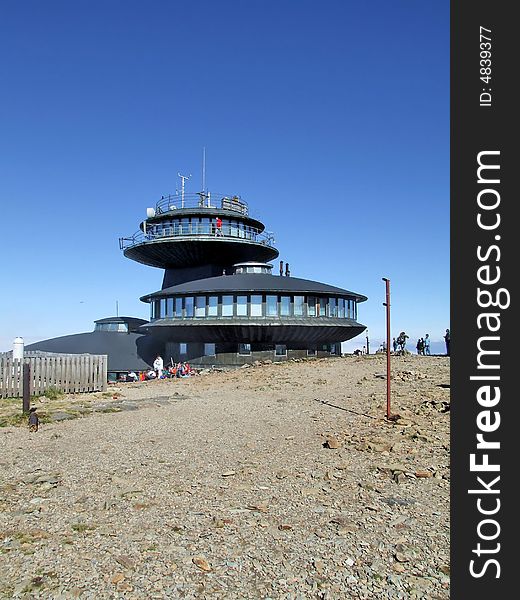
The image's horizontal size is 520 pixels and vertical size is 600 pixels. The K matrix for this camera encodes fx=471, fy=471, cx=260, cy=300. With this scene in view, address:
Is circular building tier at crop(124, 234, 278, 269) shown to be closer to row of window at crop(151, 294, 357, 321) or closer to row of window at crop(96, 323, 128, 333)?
row of window at crop(96, 323, 128, 333)

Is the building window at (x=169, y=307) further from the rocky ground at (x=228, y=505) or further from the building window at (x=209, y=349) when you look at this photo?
the rocky ground at (x=228, y=505)

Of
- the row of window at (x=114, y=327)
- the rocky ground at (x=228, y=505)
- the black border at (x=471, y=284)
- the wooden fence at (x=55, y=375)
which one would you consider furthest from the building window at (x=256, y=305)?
the black border at (x=471, y=284)

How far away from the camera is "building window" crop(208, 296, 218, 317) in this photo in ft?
122

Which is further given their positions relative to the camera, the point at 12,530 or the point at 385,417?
the point at 385,417

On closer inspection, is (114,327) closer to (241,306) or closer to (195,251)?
(195,251)

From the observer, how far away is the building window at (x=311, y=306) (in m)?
37.5

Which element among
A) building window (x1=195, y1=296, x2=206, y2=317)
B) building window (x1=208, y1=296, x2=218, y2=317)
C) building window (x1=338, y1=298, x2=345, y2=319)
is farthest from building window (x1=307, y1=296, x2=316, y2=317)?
building window (x1=195, y1=296, x2=206, y2=317)

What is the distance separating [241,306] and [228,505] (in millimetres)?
29348

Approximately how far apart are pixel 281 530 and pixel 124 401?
1299 cm

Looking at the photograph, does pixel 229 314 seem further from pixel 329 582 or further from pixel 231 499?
pixel 329 582

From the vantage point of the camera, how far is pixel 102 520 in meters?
6.97

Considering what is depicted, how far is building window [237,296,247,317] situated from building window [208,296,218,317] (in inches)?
70.9

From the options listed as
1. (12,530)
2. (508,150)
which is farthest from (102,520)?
(508,150)

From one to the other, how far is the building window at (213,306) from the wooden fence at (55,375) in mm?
15197
